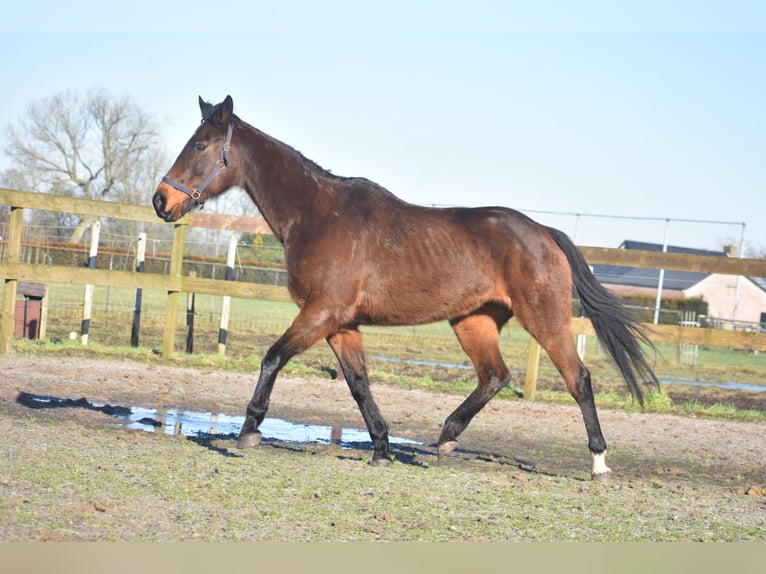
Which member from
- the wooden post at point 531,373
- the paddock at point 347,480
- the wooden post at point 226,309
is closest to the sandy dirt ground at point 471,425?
the paddock at point 347,480

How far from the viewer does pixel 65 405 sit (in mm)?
7215

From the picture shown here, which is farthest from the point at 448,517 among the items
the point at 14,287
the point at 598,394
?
the point at 14,287

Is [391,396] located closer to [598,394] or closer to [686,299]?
[598,394]

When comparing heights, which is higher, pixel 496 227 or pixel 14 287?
pixel 496 227

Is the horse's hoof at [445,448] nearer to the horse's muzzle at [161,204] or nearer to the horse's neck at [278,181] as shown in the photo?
the horse's neck at [278,181]

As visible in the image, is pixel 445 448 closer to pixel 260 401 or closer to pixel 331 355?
pixel 260 401

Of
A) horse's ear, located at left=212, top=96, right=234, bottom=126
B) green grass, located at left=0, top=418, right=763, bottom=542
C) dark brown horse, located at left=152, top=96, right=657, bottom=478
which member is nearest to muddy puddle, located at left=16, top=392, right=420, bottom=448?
green grass, located at left=0, top=418, right=763, bottom=542

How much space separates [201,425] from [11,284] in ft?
15.3

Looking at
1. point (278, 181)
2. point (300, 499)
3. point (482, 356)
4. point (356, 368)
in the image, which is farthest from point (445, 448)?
A: point (278, 181)

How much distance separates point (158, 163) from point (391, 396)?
37820 mm

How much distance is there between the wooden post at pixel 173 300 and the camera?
10.9 metres

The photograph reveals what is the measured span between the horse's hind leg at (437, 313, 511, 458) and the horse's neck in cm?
150

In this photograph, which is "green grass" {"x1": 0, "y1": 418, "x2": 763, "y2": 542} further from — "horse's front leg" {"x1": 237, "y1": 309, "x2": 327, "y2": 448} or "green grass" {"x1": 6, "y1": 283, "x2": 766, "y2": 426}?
"green grass" {"x1": 6, "y1": 283, "x2": 766, "y2": 426}

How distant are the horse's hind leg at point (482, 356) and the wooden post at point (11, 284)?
20.0 ft
